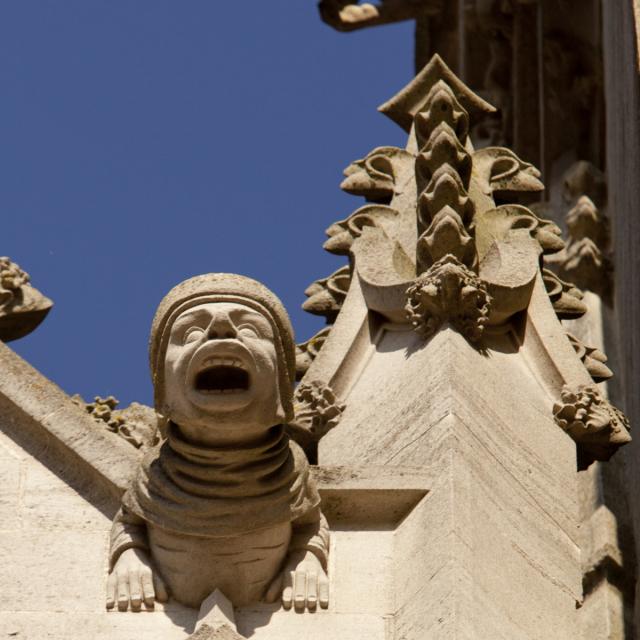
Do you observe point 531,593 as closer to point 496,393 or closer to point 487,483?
point 487,483

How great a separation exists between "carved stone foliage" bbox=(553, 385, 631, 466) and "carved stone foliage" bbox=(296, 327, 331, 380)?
119cm

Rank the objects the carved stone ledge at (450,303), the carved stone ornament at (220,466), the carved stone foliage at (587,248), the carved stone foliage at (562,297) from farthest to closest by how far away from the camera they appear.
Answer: the carved stone foliage at (587,248) < the carved stone foliage at (562,297) < the carved stone ledge at (450,303) < the carved stone ornament at (220,466)

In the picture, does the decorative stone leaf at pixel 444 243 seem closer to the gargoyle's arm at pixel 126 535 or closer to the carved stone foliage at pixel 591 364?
the carved stone foliage at pixel 591 364

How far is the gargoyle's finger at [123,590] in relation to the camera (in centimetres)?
1154

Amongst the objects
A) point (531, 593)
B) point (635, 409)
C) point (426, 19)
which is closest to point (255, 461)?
point (531, 593)

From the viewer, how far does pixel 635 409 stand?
15266mm

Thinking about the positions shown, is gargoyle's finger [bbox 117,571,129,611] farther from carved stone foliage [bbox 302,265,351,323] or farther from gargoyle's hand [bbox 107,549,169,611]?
carved stone foliage [bbox 302,265,351,323]

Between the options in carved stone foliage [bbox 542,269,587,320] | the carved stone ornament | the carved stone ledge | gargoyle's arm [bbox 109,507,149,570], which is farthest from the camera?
carved stone foliage [bbox 542,269,587,320]

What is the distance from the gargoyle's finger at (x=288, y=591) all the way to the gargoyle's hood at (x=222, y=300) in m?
0.56

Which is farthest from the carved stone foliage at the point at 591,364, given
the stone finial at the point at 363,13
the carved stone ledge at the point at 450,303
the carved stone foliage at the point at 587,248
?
the stone finial at the point at 363,13

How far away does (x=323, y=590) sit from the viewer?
1159cm

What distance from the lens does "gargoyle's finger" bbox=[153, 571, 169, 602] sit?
11.6 m

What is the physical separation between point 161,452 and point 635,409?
164 inches

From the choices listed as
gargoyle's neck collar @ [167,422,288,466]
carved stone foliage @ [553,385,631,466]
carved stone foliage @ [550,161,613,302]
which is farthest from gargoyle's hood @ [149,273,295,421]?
carved stone foliage @ [550,161,613,302]
